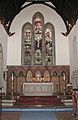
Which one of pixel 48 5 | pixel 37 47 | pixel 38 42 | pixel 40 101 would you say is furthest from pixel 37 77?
pixel 48 5

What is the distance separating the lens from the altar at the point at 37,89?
58.3ft

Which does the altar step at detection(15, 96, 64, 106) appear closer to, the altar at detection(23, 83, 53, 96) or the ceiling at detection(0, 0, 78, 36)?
the altar at detection(23, 83, 53, 96)

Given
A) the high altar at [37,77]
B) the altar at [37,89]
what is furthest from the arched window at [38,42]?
the altar at [37,89]

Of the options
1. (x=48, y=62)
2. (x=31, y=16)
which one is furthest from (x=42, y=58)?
(x=31, y=16)

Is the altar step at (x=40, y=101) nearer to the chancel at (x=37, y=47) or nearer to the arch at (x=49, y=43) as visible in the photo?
the chancel at (x=37, y=47)

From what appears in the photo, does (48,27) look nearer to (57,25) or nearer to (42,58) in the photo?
(57,25)

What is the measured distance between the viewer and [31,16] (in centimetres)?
2077

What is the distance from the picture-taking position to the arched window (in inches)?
794

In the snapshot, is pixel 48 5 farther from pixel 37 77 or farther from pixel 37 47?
pixel 37 77

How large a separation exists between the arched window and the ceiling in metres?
1.19

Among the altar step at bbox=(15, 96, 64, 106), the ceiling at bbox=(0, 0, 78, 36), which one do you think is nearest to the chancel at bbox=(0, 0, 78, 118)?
the ceiling at bbox=(0, 0, 78, 36)

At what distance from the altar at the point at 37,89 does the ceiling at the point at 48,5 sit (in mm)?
4776

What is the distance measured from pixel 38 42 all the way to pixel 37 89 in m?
4.54

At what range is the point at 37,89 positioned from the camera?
1786 centimetres
